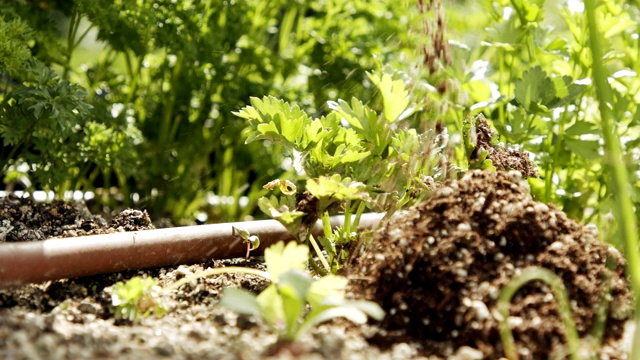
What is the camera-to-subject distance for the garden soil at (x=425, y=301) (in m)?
1.06

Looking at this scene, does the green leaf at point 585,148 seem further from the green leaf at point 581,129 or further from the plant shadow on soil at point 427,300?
the plant shadow on soil at point 427,300

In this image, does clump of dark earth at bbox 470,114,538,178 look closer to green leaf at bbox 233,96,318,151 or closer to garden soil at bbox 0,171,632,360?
garden soil at bbox 0,171,632,360

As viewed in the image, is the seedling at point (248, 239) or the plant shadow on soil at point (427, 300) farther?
the seedling at point (248, 239)

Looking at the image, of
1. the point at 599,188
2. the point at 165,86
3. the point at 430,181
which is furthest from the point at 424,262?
the point at 165,86

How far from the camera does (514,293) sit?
1.20 m

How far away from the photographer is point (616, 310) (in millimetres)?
1263

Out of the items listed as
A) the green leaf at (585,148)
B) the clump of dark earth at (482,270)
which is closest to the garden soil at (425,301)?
the clump of dark earth at (482,270)

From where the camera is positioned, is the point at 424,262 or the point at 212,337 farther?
the point at 424,262

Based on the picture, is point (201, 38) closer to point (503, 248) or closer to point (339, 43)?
point (339, 43)

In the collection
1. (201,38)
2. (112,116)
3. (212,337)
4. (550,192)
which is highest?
(201,38)

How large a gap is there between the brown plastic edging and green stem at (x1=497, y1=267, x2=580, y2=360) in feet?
2.04

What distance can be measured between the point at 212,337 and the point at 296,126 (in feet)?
1.56

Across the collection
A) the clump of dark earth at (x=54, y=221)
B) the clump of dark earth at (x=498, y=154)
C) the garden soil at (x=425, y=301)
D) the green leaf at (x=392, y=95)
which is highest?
the green leaf at (x=392, y=95)

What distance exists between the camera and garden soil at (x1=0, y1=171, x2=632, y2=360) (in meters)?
1.06
